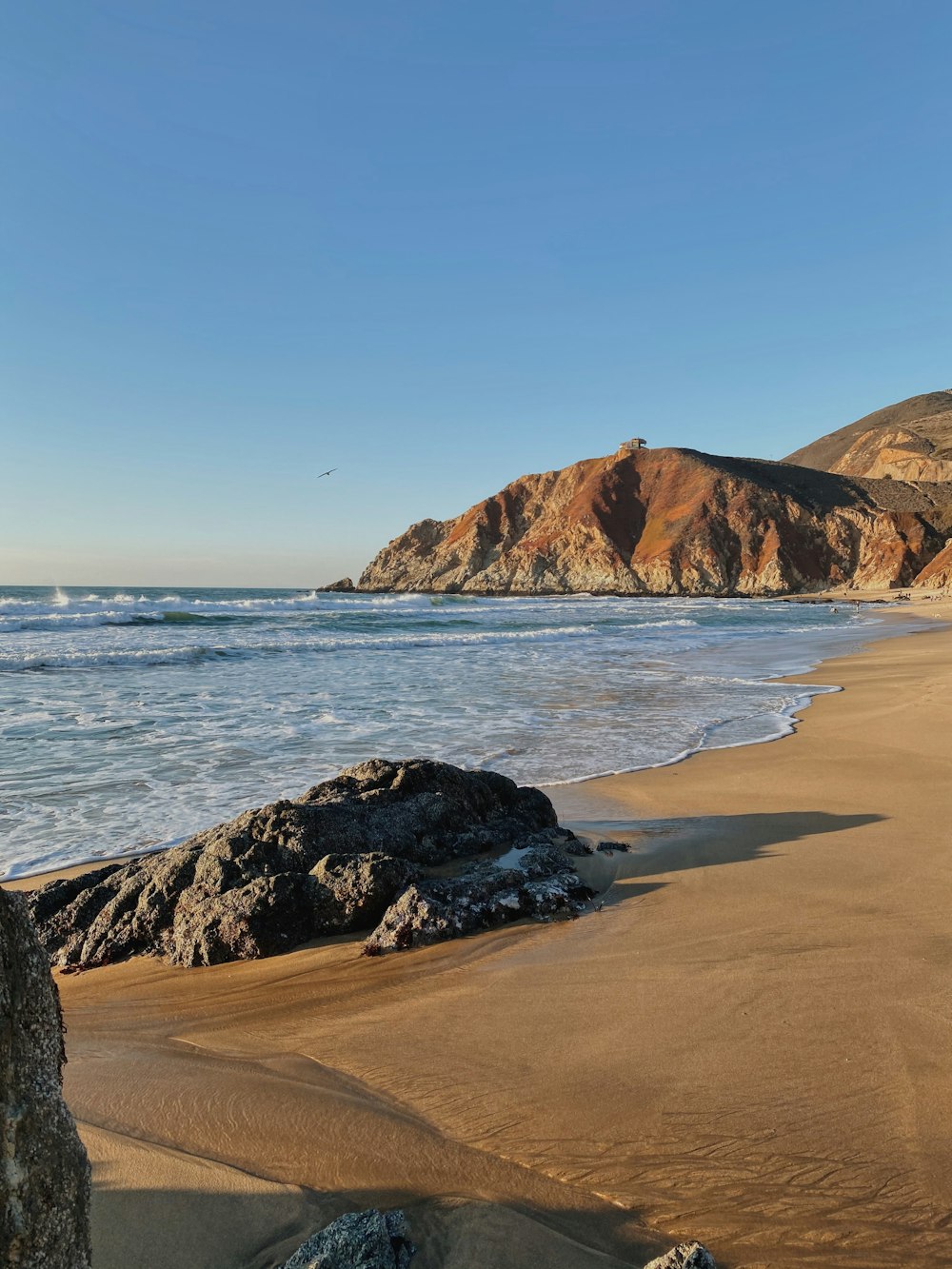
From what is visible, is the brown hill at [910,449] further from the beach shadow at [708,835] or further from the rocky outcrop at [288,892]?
the rocky outcrop at [288,892]

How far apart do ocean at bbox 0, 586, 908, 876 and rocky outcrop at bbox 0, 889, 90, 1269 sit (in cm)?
411

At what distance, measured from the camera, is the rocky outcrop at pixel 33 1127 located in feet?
3.73

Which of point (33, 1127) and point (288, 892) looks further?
point (288, 892)

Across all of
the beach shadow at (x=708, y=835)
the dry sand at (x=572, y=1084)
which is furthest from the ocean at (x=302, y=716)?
the dry sand at (x=572, y=1084)

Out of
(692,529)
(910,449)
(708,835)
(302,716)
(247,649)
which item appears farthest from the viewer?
(910,449)

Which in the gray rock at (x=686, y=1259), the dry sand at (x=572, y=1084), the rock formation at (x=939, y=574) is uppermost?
the rock formation at (x=939, y=574)

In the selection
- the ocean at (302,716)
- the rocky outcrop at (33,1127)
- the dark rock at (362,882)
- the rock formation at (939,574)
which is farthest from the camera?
the rock formation at (939,574)

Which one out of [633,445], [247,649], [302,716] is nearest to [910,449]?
[633,445]

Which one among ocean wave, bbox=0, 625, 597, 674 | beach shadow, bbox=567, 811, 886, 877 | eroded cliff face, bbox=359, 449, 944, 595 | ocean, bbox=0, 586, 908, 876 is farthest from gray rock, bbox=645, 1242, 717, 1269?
eroded cliff face, bbox=359, 449, 944, 595

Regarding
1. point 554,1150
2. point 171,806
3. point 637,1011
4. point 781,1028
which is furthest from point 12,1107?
point 171,806

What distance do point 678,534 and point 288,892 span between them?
98662 millimetres

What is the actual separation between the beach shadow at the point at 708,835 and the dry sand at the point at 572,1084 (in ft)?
0.90

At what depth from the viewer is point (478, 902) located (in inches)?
151

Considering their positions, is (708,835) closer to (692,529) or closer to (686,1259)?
(686,1259)
